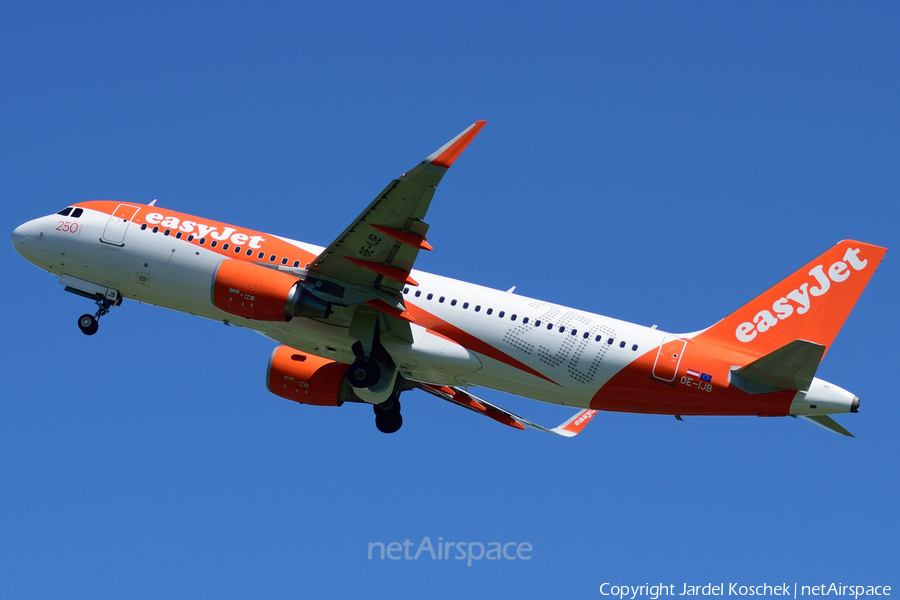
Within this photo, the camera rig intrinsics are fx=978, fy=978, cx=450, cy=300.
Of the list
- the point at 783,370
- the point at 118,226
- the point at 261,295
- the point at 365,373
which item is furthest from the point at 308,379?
the point at 783,370

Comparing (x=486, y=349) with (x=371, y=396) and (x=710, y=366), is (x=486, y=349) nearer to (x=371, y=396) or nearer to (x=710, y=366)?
(x=371, y=396)

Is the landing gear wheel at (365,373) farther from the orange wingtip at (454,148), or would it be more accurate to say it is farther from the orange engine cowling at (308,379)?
the orange wingtip at (454,148)

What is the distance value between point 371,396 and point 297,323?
339 cm

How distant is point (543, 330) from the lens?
3041cm

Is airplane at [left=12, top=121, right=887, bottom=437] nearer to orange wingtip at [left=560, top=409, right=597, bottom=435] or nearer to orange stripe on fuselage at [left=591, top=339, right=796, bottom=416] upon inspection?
orange stripe on fuselage at [left=591, top=339, right=796, bottom=416]

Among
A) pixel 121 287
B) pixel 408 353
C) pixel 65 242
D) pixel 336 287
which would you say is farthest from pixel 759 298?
pixel 65 242

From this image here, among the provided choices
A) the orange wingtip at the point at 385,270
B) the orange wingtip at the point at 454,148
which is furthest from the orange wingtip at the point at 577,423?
the orange wingtip at the point at 454,148

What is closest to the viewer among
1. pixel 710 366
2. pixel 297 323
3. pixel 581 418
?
pixel 710 366

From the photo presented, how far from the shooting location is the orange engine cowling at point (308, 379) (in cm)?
3469

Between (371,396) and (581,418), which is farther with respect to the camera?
(581,418)

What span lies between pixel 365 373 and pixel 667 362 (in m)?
9.37

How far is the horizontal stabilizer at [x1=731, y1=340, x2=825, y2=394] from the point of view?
1076 inches

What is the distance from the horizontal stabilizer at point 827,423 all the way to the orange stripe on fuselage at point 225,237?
16115 millimetres

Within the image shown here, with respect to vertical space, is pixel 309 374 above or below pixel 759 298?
below
